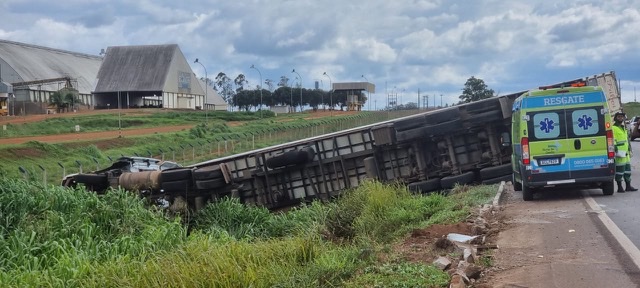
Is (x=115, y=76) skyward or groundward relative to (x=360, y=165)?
skyward

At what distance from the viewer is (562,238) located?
9.70 m

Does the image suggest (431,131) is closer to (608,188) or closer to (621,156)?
(621,156)

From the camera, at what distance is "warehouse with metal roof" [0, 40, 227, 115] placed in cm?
8850

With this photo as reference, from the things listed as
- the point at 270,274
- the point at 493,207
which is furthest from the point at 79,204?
the point at 493,207

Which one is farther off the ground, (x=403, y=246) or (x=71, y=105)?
(x=71, y=105)

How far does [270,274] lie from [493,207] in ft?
21.6

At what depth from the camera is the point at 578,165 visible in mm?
13852

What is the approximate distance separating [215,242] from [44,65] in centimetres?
9517

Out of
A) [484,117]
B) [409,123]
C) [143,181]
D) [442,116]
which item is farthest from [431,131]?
[143,181]

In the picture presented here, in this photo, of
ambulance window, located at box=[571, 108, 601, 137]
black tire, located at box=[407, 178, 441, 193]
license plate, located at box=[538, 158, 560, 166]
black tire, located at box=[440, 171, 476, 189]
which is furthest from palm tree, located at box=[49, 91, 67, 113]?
ambulance window, located at box=[571, 108, 601, 137]

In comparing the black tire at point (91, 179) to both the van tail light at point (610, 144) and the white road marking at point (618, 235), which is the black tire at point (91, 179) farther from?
the van tail light at point (610, 144)

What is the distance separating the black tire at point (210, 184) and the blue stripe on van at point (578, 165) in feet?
30.7

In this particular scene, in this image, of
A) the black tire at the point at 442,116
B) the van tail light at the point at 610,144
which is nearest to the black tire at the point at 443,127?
the black tire at the point at 442,116

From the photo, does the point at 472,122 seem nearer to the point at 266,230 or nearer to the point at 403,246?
the point at 266,230
